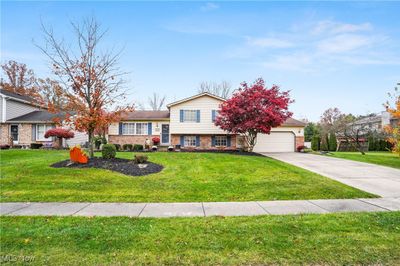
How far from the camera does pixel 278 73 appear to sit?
19.6 metres

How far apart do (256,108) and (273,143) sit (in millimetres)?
7170

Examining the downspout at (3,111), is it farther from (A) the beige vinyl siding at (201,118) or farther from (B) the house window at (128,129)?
(A) the beige vinyl siding at (201,118)

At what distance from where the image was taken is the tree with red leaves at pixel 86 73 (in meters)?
10.7

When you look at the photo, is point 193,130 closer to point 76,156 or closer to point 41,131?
point 76,156

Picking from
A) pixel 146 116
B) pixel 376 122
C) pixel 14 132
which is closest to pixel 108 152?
pixel 146 116

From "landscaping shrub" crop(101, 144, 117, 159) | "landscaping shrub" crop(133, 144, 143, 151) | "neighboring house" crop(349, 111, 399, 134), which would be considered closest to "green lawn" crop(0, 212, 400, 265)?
"landscaping shrub" crop(101, 144, 117, 159)

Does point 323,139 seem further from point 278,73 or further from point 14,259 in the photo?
point 14,259

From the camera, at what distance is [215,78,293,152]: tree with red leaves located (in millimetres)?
16562

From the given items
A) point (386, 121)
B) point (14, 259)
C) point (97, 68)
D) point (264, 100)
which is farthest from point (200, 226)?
point (386, 121)

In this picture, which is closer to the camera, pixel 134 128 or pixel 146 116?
pixel 134 128

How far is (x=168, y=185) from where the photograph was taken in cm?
780

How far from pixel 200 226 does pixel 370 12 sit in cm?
1298

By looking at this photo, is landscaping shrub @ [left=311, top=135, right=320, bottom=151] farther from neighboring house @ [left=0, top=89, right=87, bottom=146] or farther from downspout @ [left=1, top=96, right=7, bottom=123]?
downspout @ [left=1, top=96, right=7, bottom=123]

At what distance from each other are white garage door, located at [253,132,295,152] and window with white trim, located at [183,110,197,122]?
679cm
